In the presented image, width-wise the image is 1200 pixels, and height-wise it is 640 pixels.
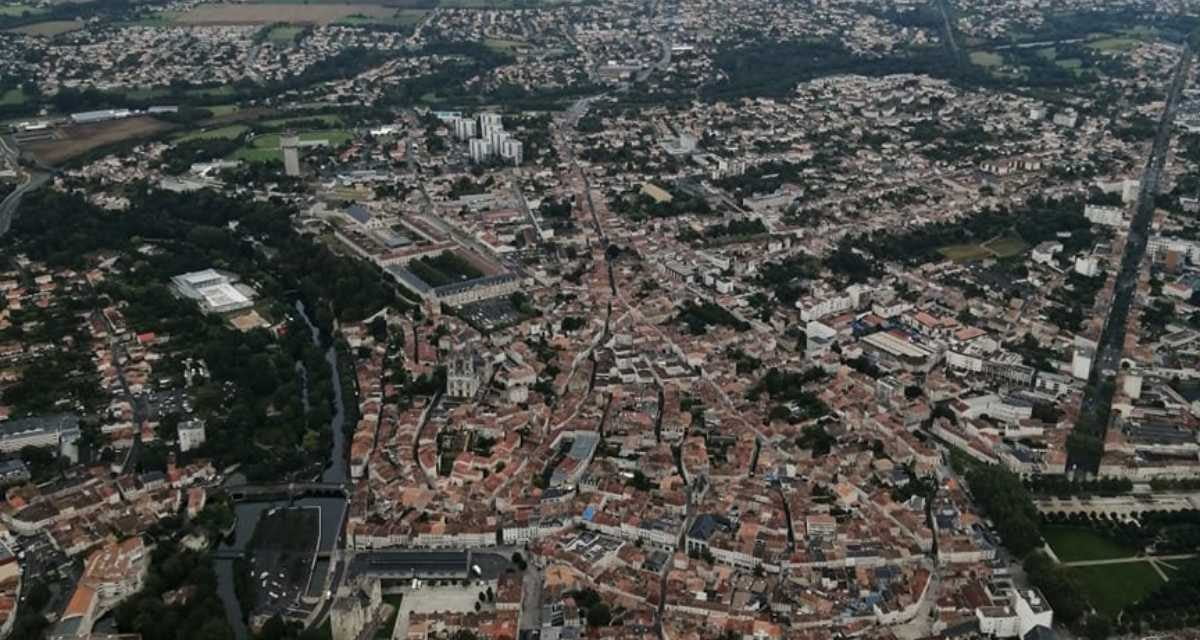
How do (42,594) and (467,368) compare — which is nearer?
(42,594)

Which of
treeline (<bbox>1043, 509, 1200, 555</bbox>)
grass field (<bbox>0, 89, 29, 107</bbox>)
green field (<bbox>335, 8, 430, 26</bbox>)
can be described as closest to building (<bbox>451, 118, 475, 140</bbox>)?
grass field (<bbox>0, 89, 29, 107</bbox>)

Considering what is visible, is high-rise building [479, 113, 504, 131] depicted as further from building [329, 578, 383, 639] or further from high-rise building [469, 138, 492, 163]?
building [329, 578, 383, 639]

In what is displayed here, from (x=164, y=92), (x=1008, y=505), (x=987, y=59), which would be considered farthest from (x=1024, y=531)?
(x=987, y=59)

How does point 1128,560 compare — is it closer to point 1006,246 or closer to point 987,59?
point 1006,246

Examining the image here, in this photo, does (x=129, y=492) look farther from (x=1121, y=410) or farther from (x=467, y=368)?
(x=1121, y=410)

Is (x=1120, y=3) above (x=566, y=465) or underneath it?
underneath

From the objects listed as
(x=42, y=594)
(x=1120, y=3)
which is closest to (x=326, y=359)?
(x=42, y=594)
